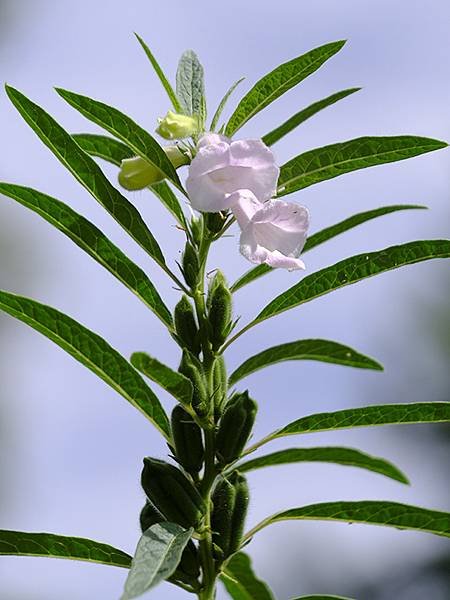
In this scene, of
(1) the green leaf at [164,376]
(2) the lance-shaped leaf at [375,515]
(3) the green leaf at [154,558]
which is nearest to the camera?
(3) the green leaf at [154,558]

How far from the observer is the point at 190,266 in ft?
4.86

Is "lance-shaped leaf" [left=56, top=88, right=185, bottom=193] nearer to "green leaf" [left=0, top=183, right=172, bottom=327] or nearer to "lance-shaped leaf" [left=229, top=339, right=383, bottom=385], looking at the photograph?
"green leaf" [left=0, top=183, right=172, bottom=327]

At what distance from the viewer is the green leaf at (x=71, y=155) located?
4.79 feet

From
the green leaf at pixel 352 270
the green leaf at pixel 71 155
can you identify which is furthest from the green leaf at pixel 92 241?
the green leaf at pixel 352 270

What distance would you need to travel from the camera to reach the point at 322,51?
163cm

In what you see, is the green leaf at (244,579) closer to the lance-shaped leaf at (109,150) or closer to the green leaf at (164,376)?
the green leaf at (164,376)

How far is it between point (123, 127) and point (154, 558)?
593 millimetres

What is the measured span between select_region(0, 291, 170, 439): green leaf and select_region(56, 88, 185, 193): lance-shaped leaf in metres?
0.26

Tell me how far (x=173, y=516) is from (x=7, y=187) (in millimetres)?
483

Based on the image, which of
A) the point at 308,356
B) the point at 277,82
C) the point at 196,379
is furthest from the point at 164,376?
the point at 277,82

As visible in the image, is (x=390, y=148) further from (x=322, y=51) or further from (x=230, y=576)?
(x=230, y=576)

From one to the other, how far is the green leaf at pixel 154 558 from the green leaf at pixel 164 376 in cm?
16

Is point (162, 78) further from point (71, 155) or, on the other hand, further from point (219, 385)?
point (219, 385)

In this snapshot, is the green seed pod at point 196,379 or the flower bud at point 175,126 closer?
the green seed pod at point 196,379
